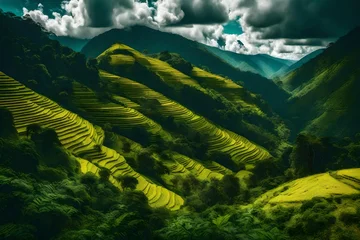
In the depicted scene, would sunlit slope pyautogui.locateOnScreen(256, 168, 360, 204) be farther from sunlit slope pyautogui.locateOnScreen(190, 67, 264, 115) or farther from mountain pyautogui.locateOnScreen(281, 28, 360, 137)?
mountain pyautogui.locateOnScreen(281, 28, 360, 137)

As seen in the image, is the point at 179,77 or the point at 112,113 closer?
the point at 112,113

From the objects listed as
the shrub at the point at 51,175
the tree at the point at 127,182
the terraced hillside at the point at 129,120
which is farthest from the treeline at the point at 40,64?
the shrub at the point at 51,175

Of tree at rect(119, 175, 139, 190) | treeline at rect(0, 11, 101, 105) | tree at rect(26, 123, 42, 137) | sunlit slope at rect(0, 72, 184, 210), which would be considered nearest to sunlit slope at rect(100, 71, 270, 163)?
treeline at rect(0, 11, 101, 105)

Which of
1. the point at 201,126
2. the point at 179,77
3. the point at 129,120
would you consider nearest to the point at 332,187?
the point at 129,120

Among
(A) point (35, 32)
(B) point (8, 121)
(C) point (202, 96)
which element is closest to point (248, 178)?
(B) point (8, 121)

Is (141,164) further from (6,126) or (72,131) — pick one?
(6,126)

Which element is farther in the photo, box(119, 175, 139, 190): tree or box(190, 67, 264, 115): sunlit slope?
box(190, 67, 264, 115): sunlit slope

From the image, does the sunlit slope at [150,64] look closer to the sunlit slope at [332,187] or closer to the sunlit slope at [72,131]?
the sunlit slope at [72,131]
